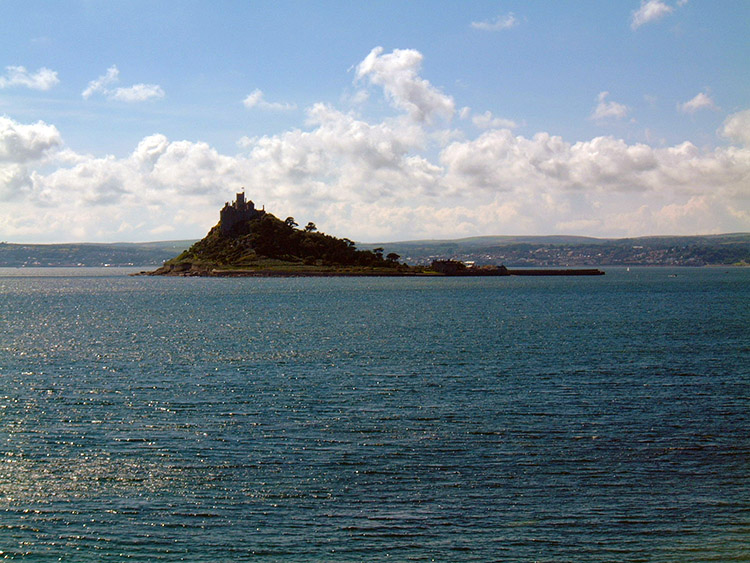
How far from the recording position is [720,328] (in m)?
84.4

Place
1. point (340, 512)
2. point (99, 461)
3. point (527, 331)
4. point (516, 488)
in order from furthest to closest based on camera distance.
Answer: point (527, 331) < point (99, 461) < point (516, 488) < point (340, 512)

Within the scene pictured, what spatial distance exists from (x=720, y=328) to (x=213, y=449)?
70.8 m

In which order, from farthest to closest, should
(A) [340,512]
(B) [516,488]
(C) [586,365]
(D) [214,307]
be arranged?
(D) [214,307] < (C) [586,365] < (B) [516,488] < (A) [340,512]

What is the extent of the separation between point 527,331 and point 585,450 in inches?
2005

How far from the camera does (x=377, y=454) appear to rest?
101ft

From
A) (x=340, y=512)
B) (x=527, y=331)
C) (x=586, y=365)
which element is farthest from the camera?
(x=527, y=331)

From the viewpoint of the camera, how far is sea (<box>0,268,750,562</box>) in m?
22.5

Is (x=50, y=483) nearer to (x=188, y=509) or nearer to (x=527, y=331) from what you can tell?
(x=188, y=509)

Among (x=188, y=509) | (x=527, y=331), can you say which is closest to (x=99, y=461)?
(x=188, y=509)

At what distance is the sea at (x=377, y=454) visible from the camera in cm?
2247

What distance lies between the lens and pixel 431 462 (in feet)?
97.7

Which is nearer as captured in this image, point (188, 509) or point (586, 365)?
point (188, 509)

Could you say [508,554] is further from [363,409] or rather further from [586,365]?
[586,365]

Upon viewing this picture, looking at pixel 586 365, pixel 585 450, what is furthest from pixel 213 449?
pixel 586 365
